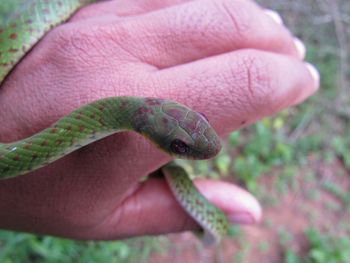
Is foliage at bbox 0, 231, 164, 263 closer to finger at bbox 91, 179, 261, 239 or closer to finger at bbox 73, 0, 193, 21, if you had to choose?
finger at bbox 91, 179, 261, 239

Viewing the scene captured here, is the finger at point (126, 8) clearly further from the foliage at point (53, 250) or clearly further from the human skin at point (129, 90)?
the foliage at point (53, 250)

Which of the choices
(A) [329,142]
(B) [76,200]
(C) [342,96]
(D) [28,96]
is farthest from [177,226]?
(C) [342,96]

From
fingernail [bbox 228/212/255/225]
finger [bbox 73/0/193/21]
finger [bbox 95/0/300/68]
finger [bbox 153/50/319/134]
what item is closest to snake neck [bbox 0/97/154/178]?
finger [bbox 153/50/319/134]

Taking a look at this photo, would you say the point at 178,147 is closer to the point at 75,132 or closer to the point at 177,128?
the point at 177,128

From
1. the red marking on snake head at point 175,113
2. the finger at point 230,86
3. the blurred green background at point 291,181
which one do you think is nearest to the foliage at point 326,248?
the blurred green background at point 291,181

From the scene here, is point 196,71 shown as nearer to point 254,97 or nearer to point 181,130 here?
Result: point 254,97

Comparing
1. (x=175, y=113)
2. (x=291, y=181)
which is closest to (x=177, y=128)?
(x=175, y=113)
